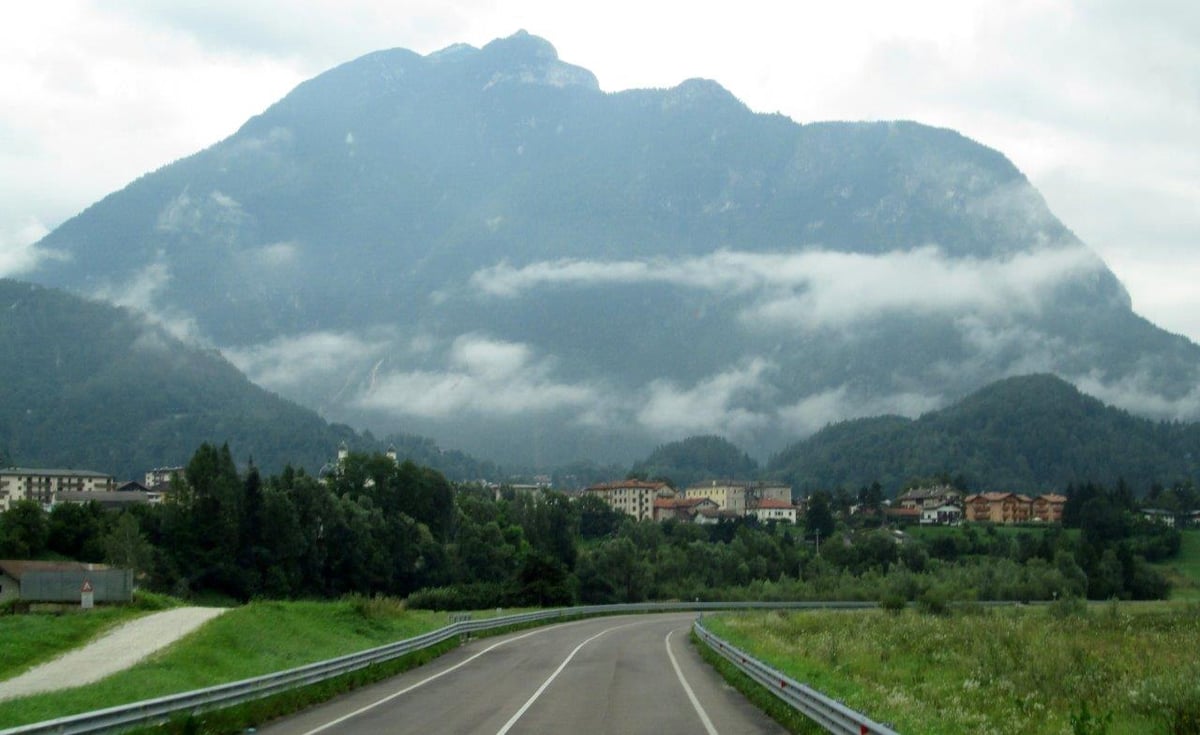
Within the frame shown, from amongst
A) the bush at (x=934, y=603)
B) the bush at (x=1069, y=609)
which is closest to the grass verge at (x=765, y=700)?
the bush at (x=1069, y=609)

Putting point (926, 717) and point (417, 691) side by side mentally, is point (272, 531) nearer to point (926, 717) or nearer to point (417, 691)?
point (417, 691)

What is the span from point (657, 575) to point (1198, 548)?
65187 mm

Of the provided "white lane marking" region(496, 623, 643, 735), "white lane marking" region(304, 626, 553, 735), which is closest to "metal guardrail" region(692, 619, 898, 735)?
"white lane marking" region(496, 623, 643, 735)

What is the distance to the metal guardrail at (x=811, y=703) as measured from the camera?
17375 mm

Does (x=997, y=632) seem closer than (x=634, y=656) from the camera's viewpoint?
No

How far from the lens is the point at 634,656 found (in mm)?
39375

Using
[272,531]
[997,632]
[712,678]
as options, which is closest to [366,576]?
[272,531]

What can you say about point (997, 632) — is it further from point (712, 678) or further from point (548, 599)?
point (548, 599)

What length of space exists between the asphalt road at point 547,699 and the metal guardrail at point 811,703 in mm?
626

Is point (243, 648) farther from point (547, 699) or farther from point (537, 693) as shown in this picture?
point (547, 699)

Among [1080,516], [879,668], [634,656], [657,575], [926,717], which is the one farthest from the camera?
[1080,516]

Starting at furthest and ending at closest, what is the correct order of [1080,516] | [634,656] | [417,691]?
[1080,516] < [634,656] < [417,691]

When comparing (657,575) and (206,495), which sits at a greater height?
(206,495)

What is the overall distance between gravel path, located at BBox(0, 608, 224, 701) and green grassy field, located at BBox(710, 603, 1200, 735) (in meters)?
14.6
